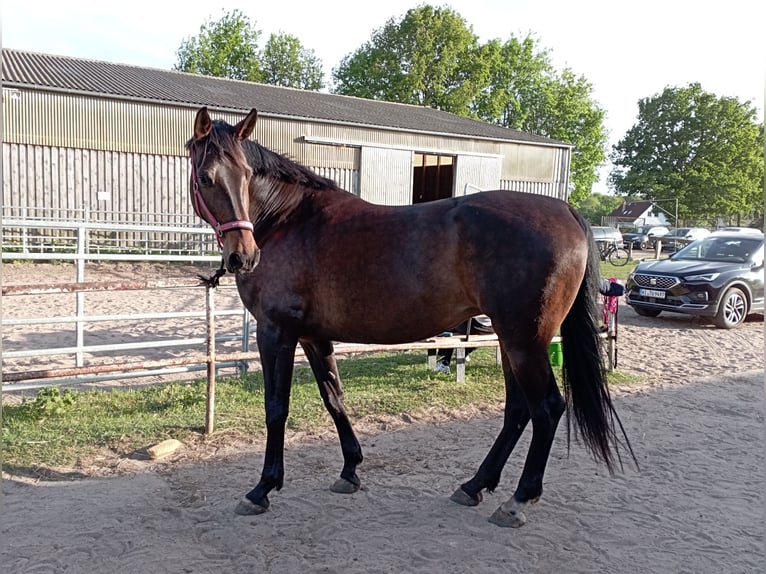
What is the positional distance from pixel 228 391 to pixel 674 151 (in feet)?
170

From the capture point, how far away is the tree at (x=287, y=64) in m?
46.1

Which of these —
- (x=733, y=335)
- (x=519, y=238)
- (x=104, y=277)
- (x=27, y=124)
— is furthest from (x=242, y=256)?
(x=27, y=124)

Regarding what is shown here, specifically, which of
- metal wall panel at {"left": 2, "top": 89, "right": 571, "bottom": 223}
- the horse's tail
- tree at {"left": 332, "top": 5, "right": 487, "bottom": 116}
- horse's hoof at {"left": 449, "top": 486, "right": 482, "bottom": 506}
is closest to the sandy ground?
horse's hoof at {"left": 449, "top": 486, "right": 482, "bottom": 506}

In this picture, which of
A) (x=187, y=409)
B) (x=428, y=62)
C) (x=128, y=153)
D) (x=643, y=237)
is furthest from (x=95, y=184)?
(x=643, y=237)

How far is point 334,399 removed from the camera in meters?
3.67

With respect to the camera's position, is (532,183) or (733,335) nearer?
(733,335)

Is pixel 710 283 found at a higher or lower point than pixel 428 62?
lower

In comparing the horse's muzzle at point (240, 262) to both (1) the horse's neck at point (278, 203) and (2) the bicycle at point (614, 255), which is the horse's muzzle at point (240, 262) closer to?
(1) the horse's neck at point (278, 203)

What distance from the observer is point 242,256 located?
9.95 feet

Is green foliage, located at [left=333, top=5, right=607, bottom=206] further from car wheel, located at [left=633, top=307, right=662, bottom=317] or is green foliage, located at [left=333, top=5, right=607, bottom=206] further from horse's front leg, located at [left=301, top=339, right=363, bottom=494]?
horse's front leg, located at [left=301, top=339, right=363, bottom=494]

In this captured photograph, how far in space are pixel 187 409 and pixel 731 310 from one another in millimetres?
9092

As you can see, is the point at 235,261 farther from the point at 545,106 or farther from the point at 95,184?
the point at 545,106

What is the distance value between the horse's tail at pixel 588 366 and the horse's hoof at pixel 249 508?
5.75 feet

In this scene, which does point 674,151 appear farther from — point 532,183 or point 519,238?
point 519,238
